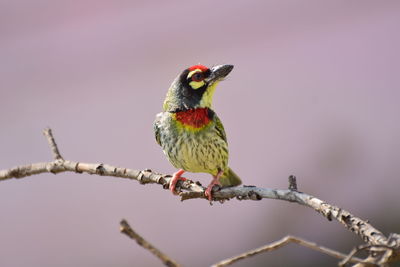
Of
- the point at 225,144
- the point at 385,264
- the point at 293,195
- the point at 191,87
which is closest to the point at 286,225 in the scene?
the point at 225,144

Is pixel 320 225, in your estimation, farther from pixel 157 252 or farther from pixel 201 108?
pixel 157 252

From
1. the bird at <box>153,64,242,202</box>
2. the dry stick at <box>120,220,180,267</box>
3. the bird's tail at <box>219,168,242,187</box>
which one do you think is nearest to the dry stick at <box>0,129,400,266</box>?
the bird at <box>153,64,242,202</box>

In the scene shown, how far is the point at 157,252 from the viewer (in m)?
1.05

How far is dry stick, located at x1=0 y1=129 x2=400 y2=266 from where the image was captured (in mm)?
1438

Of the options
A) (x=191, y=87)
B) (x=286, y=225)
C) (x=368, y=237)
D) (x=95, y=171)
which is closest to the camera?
(x=368, y=237)

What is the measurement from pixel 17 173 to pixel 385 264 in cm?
173

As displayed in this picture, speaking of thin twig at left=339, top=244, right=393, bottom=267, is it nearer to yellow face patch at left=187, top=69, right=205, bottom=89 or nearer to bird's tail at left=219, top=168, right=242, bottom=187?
yellow face patch at left=187, top=69, right=205, bottom=89

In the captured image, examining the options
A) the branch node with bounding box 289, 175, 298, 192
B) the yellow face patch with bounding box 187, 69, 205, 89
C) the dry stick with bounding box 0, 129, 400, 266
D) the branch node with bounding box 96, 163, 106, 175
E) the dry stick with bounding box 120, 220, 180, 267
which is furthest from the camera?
the yellow face patch with bounding box 187, 69, 205, 89

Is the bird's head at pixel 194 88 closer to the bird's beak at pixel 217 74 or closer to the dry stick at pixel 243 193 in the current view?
the bird's beak at pixel 217 74

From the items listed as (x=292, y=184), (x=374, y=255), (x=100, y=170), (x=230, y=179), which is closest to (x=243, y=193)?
(x=292, y=184)

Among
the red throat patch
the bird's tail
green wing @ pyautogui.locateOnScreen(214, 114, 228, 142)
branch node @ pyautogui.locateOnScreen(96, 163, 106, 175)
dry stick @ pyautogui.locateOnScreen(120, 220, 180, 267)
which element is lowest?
dry stick @ pyautogui.locateOnScreen(120, 220, 180, 267)

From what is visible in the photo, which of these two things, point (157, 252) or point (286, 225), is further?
point (286, 225)

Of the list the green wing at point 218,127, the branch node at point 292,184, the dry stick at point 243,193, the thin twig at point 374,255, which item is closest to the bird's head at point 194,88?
the green wing at point 218,127

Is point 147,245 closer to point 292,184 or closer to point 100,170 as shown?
point 292,184
